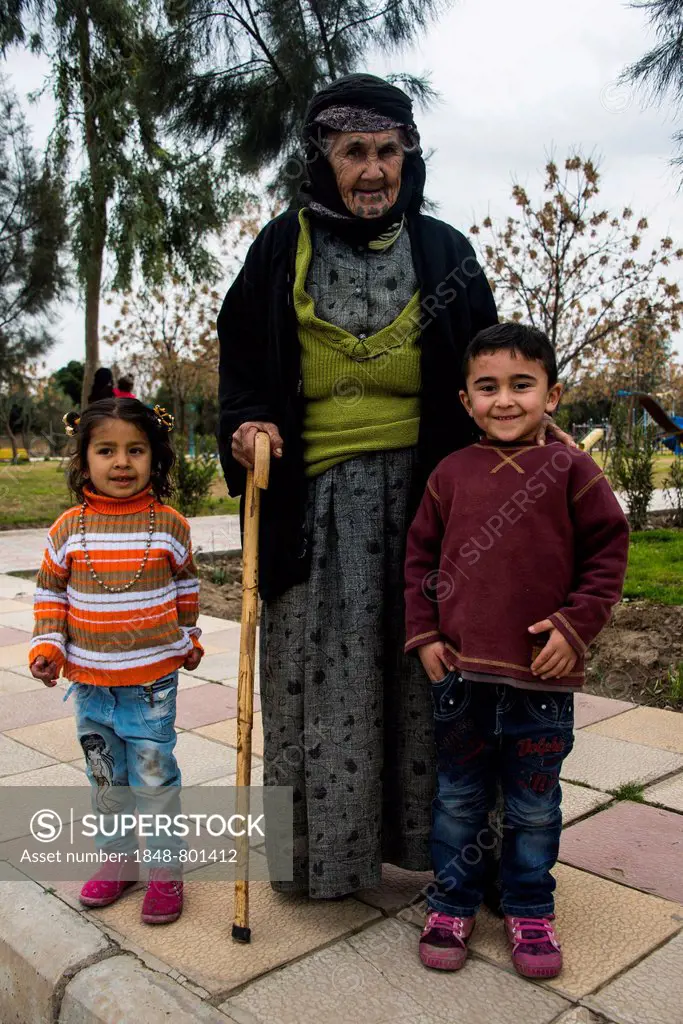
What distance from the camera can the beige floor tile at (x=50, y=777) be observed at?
334cm

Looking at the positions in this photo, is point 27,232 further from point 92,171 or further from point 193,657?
point 193,657

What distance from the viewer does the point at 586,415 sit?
45.8 metres

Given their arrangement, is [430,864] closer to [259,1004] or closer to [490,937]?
[490,937]

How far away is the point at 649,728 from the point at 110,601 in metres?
2.44

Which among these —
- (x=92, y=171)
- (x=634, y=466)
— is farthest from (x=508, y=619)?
(x=92, y=171)

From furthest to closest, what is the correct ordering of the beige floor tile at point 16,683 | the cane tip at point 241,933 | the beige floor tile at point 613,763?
the beige floor tile at point 16,683
the beige floor tile at point 613,763
the cane tip at point 241,933

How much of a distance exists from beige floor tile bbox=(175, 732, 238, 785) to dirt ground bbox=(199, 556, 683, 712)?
188cm

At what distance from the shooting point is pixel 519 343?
6.99ft

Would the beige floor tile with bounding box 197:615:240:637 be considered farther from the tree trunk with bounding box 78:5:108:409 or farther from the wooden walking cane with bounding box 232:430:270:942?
the tree trunk with bounding box 78:5:108:409

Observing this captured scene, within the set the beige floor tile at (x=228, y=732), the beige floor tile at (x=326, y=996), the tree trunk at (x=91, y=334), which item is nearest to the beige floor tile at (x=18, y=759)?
the beige floor tile at (x=228, y=732)

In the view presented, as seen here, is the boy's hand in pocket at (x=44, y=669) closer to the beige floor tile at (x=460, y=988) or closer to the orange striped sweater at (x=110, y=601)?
the orange striped sweater at (x=110, y=601)

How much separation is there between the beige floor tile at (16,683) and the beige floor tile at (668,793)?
2948 mm

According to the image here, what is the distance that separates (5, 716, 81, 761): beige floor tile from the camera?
3654 mm

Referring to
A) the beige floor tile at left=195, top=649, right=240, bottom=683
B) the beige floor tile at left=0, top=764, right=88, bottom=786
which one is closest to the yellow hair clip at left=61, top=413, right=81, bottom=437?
the beige floor tile at left=0, top=764, right=88, bottom=786
